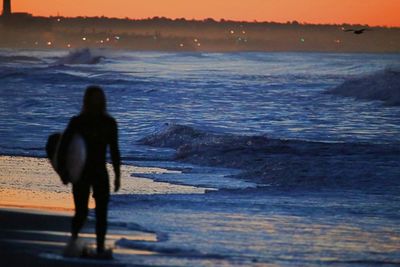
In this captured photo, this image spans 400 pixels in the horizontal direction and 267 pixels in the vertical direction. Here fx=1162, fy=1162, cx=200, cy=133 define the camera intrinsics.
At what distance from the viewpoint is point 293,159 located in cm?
1975

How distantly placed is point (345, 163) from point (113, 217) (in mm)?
7817

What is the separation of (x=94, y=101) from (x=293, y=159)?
10.8 meters

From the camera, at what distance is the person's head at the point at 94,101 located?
920 cm

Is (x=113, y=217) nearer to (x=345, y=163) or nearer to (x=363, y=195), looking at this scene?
(x=363, y=195)

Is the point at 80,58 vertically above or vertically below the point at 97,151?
below

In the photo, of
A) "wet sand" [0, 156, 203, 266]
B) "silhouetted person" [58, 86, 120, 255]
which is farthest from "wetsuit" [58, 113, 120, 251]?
"wet sand" [0, 156, 203, 266]

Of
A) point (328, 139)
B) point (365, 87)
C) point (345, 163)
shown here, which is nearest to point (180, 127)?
point (328, 139)

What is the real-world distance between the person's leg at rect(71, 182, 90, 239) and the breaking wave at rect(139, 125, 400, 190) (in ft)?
23.4

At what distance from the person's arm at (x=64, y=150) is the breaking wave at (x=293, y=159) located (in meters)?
7.38

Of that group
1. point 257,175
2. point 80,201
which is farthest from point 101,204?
point 257,175

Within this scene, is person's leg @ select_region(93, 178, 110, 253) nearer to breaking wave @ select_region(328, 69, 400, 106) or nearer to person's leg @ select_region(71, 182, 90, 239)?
person's leg @ select_region(71, 182, 90, 239)

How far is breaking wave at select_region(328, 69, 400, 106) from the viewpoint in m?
51.8

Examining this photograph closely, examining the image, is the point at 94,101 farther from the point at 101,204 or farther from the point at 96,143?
the point at 101,204

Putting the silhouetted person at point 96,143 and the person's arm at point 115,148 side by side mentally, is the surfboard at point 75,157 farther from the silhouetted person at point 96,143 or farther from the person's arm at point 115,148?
the person's arm at point 115,148
